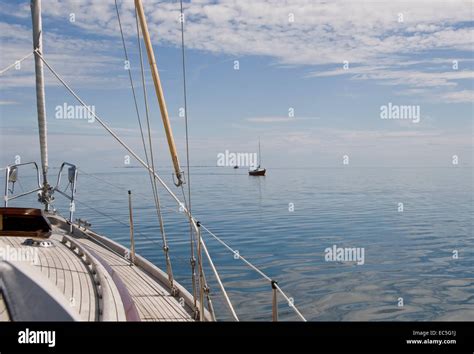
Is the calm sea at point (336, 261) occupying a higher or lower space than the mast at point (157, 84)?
lower

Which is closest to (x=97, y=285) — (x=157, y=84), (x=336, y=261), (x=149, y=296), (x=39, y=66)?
(x=149, y=296)

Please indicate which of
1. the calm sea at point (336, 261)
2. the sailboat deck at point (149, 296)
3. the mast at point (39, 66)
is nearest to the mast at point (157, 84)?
the sailboat deck at point (149, 296)

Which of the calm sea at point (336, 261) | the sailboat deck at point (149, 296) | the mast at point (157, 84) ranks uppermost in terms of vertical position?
the mast at point (157, 84)

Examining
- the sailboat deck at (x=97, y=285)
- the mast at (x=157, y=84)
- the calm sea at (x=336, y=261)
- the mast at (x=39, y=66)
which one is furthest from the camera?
the calm sea at (x=336, y=261)

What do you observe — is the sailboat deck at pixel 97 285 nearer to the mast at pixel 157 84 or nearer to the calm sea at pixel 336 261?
the mast at pixel 157 84

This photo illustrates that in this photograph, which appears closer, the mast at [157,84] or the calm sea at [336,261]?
the mast at [157,84]

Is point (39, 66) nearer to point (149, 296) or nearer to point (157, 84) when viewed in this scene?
point (157, 84)

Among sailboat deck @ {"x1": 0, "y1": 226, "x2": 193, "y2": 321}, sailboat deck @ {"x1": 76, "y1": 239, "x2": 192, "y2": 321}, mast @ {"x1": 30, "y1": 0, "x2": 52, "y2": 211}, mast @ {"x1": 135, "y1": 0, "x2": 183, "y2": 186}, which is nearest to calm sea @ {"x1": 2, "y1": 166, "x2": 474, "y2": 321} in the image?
sailboat deck @ {"x1": 76, "y1": 239, "x2": 192, "y2": 321}

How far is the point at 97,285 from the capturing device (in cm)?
582

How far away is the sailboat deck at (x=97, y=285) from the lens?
5027 mm

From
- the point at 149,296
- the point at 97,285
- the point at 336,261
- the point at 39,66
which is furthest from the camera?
the point at 336,261

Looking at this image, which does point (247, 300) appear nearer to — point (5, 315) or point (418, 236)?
point (5, 315)
